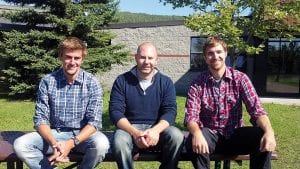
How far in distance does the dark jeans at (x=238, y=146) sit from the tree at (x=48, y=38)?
11362 millimetres

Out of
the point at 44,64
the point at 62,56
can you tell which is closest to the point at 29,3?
the point at 44,64

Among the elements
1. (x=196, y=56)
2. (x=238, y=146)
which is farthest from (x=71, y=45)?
(x=196, y=56)

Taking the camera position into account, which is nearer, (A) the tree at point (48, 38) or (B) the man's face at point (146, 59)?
(B) the man's face at point (146, 59)

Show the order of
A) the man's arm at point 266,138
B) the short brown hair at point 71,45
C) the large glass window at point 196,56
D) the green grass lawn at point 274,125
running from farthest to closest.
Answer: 1. the large glass window at point 196,56
2. the green grass lawn at point 274,125
3. the short brown hair at point 71,45
4. the man's arm at point 266,138

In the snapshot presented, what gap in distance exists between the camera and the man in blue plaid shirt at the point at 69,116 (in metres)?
4.26

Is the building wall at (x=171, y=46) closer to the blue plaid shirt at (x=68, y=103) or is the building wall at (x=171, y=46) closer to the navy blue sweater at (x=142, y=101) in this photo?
the navy blue sweater at (x=142, y=101)

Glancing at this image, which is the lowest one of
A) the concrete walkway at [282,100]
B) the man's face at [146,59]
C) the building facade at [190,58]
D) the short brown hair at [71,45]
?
the concrete walkway at [282,100]

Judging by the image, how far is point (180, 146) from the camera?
4359 mm

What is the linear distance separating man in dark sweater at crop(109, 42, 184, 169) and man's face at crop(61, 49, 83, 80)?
1.56 feet

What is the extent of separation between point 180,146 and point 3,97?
14.0 m

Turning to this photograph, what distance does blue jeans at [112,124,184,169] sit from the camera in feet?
14.0

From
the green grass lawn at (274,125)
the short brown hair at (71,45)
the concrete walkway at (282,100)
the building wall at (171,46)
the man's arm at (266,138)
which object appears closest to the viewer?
the man's arm at (266,138)

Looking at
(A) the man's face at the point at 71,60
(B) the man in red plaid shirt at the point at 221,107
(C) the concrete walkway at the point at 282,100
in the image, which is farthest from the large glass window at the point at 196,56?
(A) the man's face at the point at 71,60

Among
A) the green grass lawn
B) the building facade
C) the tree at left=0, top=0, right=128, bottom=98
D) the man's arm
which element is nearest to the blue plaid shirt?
the man's arm
